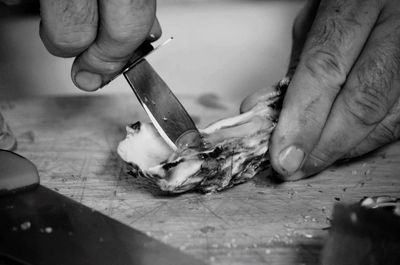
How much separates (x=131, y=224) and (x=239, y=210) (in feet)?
0.92

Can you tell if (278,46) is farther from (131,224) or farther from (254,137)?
(131,224)

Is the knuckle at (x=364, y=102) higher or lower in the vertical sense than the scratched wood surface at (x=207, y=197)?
higher

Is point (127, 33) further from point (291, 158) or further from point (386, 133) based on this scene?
point (386, 133)

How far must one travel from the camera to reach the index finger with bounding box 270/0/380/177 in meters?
1.28

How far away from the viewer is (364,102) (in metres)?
1.30

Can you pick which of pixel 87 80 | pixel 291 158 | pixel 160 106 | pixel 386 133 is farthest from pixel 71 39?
pixel 386 133

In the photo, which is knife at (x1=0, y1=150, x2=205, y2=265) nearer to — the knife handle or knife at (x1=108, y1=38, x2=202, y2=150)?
the knife handle

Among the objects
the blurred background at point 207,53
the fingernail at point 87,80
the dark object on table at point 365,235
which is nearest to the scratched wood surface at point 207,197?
the dark object on table at point 365,235

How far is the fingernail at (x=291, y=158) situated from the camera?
126cm

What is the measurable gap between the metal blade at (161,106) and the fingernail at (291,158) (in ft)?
0.83

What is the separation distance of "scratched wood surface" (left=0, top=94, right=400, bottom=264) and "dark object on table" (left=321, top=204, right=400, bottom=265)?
154 millimetres

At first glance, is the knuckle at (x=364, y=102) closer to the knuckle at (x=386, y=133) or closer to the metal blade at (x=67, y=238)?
the knuckle at (x=386, y=133)

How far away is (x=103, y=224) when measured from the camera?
1.16 metres

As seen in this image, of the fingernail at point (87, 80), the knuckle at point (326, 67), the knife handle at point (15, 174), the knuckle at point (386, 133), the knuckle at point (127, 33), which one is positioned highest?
the knuckle at point (127, 33)
